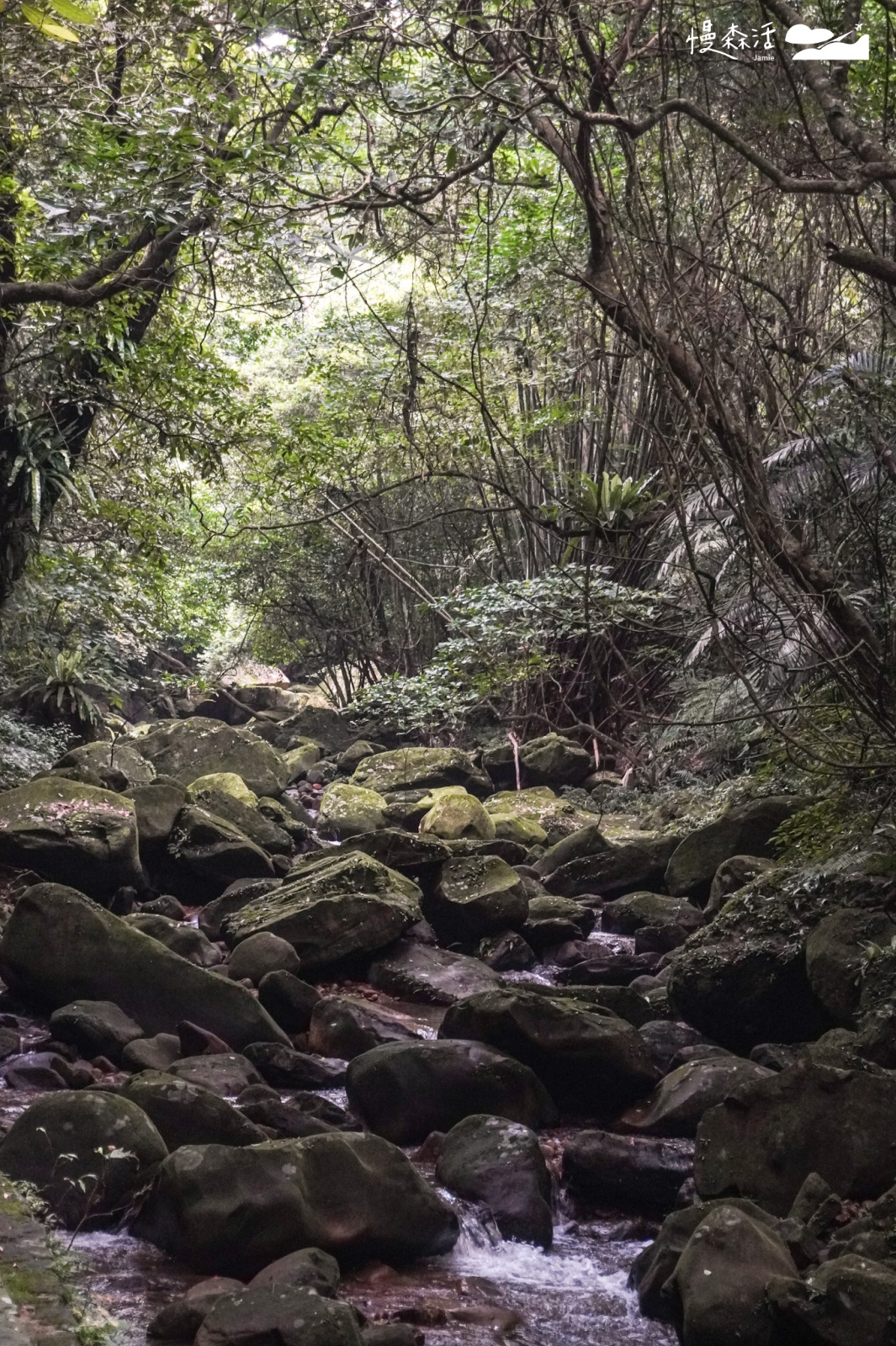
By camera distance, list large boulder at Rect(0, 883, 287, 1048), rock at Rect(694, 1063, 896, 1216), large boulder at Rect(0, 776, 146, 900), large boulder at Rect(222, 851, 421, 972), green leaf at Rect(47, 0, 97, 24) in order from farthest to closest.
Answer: large boulder at Rect(0, 776, 146, 900) → large boulder at Rect(222, 851, 421, 972) → large boulder at Rect(0, 883, 287, 1048) → rock at Rect(694, 1063, 896, 1216) → green leaf at Rect(47, 0, 97, 24)

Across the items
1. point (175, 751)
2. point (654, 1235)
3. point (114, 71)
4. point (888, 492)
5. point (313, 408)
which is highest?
point (313, 408)

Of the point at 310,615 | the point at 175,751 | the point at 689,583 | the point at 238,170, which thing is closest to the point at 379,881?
the point at 689,583

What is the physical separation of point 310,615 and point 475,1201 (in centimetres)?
1474

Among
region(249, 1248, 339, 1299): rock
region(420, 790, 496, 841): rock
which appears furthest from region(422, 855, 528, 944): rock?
region(249, 1248, 339, 1299): rock

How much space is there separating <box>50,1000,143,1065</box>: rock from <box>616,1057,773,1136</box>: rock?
7.85 feet

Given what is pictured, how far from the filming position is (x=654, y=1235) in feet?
14.3

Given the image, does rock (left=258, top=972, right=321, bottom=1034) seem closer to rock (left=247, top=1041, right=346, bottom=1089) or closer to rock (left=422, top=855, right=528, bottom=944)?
rock (left=247, top=1041, right=346, bottom=1089)

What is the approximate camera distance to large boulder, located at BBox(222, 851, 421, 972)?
712 centimetres

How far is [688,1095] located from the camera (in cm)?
498

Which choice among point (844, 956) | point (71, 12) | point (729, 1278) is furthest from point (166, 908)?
point (71, 12)

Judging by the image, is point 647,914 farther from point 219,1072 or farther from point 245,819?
point 245,819

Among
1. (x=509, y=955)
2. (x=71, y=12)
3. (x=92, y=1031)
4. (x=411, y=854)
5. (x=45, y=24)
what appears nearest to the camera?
(x=71, y=12)

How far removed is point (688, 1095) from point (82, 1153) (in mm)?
2496

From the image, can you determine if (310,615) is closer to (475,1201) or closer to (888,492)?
(888,492)
